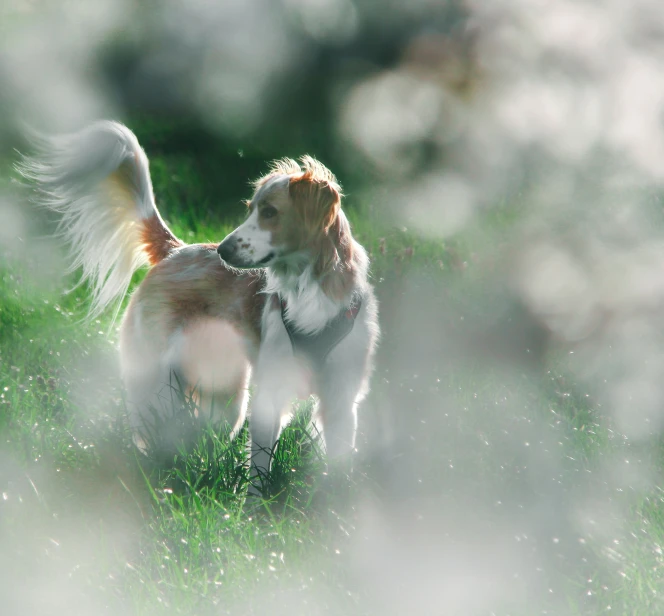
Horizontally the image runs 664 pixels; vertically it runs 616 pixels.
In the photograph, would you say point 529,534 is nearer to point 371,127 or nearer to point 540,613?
point 540,613

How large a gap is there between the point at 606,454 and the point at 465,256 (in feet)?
6.91

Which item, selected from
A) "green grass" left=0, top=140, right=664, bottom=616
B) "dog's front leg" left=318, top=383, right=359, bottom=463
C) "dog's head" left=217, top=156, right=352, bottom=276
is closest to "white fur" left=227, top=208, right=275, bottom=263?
"dog's head" left=217, top=156, right=352, bottom=276

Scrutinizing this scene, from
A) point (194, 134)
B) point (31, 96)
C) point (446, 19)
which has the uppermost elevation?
point (446, 19)

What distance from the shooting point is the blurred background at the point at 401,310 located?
289 centimetres

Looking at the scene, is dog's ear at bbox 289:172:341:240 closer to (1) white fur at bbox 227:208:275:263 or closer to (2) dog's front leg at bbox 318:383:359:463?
(1) white fur at bbox 227:208:275:263

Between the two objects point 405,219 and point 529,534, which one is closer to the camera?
point 529,534

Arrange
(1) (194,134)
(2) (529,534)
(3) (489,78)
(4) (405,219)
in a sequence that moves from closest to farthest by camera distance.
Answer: (2) (529,534) < (4) (405,219) < (3) (489,78) < (1) (194,134)

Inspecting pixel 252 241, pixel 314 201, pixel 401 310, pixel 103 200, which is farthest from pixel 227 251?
pixel 401 310

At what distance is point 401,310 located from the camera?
5.38 meters

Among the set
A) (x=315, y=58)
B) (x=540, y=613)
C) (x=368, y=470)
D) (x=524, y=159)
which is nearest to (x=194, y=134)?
(x=315, y=58)

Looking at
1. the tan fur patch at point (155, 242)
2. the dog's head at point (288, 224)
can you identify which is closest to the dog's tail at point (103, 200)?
the tan fur patch at point (155, 242)

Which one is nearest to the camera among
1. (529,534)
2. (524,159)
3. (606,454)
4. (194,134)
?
(529,534)

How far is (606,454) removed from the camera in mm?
4156

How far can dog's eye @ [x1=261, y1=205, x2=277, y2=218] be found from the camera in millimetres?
3312
